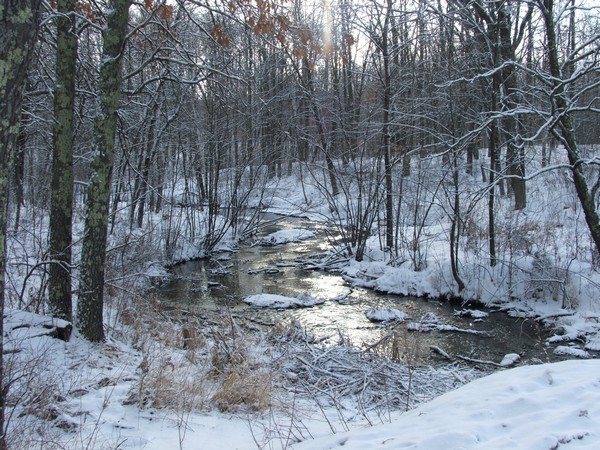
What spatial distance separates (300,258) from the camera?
15211mm

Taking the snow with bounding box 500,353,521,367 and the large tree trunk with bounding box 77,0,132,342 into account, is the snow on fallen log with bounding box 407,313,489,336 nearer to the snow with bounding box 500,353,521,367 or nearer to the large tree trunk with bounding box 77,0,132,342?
the snow with bounding box 500,353,521,367

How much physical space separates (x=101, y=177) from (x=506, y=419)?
498 cm

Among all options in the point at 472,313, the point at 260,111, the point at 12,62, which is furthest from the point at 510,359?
the point at 260,111

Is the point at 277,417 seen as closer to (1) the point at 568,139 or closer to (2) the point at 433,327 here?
(2) the point at 433,327

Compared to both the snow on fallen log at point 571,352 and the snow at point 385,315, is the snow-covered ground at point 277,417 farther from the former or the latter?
the snow at point 385,315

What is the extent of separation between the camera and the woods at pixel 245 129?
548 centimetres

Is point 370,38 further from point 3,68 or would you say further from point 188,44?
point 3,68

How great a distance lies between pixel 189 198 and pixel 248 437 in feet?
41.8

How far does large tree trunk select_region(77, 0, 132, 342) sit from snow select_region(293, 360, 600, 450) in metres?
3.32

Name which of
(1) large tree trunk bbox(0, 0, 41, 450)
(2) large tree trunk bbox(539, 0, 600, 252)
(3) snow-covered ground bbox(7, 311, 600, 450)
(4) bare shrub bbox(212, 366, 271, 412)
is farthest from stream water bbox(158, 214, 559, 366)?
(1) large tree trunk bbox(0, 0, 41, 450)

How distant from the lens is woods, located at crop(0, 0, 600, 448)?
5.48m

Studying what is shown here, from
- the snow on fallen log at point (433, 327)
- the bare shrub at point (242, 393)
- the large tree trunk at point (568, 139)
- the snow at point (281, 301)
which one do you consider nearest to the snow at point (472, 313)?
the snow on fallen log at point (433, 327)

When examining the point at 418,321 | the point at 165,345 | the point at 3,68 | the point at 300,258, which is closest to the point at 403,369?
the point at 418,321

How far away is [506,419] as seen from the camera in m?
3.42
